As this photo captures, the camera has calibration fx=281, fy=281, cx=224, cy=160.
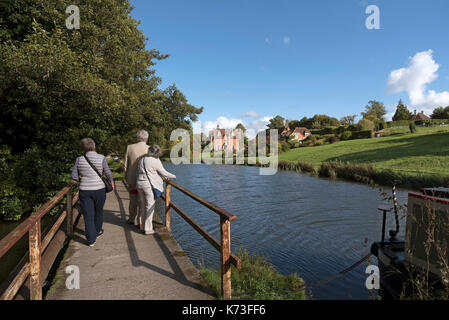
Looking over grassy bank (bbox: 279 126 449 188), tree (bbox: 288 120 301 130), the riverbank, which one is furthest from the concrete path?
tree (bbox: 288 120 301 130)

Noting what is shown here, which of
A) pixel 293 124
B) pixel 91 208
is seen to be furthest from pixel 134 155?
pixel 293 124

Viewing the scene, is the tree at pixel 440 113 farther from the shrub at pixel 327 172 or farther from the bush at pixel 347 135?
the shrub at pixel 327 172

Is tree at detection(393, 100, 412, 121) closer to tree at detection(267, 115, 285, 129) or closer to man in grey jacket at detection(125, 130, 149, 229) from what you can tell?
tree at detection(267, 115, 285, 129)

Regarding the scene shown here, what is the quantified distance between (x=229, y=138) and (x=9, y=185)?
229ft

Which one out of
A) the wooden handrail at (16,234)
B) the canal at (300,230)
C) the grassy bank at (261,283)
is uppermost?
the wooden handrail at (16,234)

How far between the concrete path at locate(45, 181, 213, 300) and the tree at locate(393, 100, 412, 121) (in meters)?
93.2

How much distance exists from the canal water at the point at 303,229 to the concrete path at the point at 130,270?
1.00 meters

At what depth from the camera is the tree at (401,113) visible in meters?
81.3

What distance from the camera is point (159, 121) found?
72.0 feet

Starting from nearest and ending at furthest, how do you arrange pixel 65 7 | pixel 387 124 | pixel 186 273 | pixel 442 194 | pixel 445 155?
1. pixel 186 273
2. pixel 442 194
3. pixel 65 7
4. pixel 445 155
5. pixel 387 124

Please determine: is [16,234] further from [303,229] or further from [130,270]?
[303,229]

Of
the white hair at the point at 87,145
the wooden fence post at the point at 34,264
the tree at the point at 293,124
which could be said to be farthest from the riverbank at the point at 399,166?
the tree at the point at 293,124
